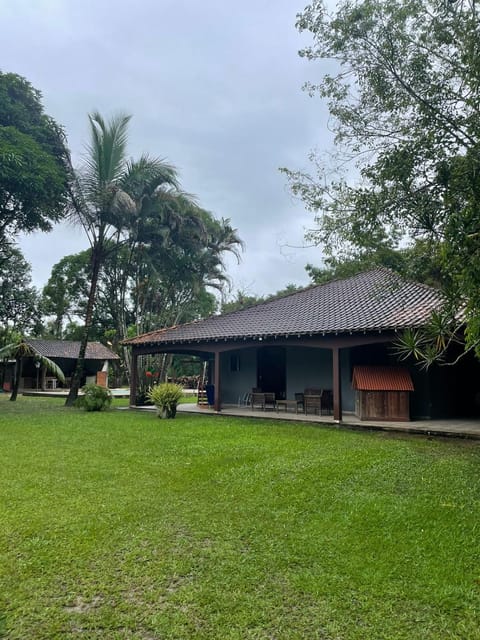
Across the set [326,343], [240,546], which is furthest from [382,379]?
[240,546]

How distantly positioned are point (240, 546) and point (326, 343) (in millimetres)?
8423

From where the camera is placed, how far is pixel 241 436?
30.3ft

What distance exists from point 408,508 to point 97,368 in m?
28.7

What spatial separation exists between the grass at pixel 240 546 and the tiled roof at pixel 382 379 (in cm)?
388

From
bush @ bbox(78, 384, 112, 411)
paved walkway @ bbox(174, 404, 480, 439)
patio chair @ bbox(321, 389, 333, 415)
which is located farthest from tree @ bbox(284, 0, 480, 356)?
bush @ bbox(78, 384, 112, 411)

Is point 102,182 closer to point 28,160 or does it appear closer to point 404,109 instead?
point 28,160

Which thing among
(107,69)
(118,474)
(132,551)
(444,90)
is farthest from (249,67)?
(132,551)

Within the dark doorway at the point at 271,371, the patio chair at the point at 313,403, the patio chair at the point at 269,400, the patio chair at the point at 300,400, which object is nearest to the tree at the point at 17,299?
the dark doorway at the point at 271,371

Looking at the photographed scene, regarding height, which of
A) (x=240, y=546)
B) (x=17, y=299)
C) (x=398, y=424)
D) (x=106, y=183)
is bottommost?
(x=240, y=546)

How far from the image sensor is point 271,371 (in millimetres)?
15508

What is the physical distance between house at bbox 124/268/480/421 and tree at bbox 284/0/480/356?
3572mm

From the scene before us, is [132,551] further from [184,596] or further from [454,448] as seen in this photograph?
[454,448]

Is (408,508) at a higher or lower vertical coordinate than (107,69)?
lower

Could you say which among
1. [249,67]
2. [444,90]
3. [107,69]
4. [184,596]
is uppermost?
[107,69]
